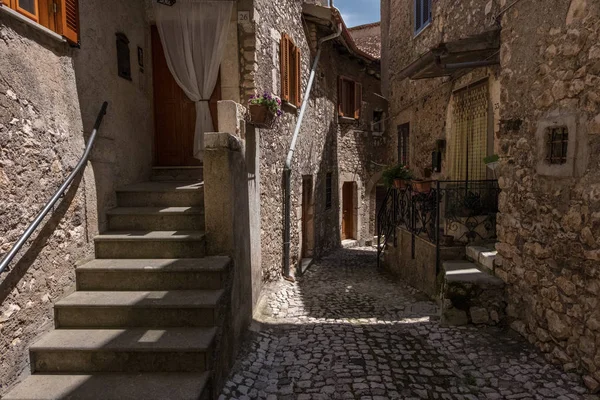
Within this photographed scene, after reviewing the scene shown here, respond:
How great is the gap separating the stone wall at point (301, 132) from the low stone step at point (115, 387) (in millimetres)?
3535

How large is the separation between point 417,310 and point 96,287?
4.11 m

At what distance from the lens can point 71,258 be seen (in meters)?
3.63

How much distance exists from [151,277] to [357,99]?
11.4 metres

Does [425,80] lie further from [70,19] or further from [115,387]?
[115,387]

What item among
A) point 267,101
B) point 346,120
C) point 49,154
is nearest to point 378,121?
point 346,120

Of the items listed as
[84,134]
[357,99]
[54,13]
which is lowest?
[84,134]

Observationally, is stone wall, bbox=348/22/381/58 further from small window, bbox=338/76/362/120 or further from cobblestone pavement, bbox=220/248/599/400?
cobblestone pavement, bbox=220/248/599/400

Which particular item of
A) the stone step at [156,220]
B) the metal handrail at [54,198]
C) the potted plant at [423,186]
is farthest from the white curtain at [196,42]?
the potted plant at [423,186]

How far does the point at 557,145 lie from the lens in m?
3.67

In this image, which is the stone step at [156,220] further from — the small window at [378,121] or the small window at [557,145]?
the small window at [378,121]

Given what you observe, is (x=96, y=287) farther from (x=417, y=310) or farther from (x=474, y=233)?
(x=474, y=233)

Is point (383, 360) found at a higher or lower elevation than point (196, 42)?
lower

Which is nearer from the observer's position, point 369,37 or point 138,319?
point 138,319

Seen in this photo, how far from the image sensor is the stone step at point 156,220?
170 inches
